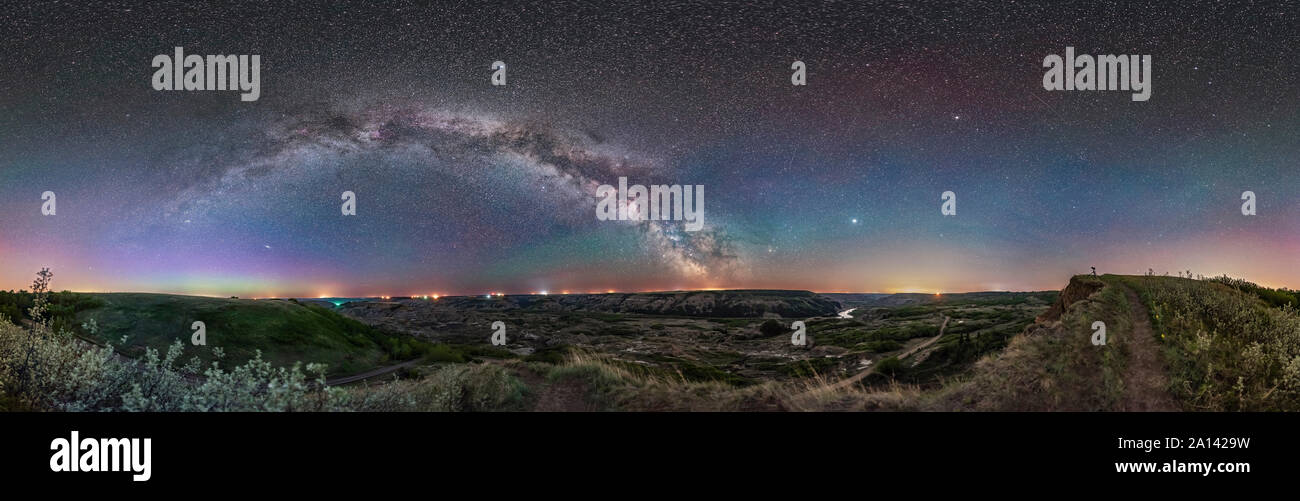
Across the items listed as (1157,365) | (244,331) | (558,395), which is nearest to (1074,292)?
(1157,365)

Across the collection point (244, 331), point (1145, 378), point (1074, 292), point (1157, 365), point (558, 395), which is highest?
point (1074, 292)

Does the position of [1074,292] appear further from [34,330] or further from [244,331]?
[244,331]

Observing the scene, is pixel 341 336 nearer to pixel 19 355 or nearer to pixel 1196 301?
pixel 19 355

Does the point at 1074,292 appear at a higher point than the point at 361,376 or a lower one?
higher

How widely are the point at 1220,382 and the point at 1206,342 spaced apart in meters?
0.77

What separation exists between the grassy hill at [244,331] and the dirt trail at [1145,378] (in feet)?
98.3

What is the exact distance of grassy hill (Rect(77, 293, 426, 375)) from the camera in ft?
69.5

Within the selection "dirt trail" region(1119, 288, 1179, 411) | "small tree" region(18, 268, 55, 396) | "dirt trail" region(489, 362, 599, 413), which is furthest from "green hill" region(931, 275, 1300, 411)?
"small tree" region(18, 268, 55, 396)

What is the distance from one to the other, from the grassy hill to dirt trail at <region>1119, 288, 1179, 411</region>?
29976 mm

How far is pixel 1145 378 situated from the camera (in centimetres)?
679

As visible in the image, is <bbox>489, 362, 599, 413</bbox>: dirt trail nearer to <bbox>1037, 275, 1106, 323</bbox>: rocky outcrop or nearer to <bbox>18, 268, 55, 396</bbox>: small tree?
<bbox>18, 268, 55, 396</bbox>: small tree

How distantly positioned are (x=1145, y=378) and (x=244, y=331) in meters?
38.0

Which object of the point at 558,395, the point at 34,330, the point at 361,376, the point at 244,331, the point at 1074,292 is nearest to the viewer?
the point at 34,330
